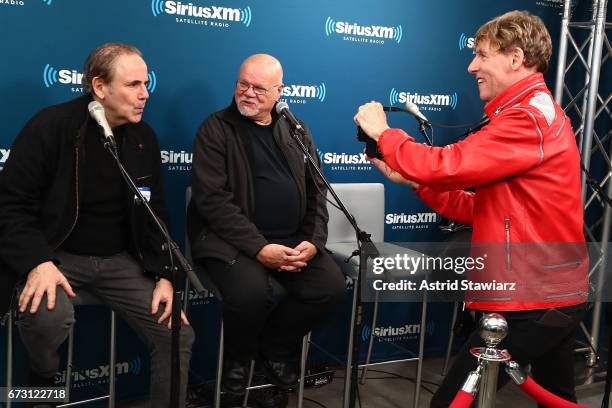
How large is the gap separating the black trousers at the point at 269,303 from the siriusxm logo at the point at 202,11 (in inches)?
44.7

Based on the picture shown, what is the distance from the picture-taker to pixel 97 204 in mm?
2502

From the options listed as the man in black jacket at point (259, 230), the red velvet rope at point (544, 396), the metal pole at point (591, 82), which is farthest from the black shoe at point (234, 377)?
the metal pole at point (591, 82)

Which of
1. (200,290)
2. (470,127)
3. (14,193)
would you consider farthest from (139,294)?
(470,127)

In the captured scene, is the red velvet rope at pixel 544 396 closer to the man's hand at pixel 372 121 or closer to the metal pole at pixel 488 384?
the metal pole at pixel 488 384

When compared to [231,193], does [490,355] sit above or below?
below

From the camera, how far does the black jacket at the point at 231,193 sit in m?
2.68

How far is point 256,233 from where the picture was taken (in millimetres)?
2693

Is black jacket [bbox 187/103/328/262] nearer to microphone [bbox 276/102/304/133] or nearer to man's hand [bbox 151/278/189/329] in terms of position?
man's hand [bbox 151/278/189/329]

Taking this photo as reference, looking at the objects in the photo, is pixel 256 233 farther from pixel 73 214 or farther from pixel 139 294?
pixel 73 214

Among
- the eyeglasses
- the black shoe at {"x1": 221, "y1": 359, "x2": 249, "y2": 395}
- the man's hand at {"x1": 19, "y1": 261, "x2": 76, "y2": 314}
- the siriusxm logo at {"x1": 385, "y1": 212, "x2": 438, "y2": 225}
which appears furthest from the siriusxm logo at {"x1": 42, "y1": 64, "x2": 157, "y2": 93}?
the siriusxm logo at {"x1": 385, "y1": 212, "x2": 438, "y2": 225}

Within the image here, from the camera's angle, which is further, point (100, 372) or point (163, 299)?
point (100, 372)

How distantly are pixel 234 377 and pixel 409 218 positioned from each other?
159 centimetres

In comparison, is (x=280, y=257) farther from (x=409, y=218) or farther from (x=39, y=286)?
(x=409, y=218)

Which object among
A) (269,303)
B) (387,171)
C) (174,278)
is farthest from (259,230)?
(174,278)
